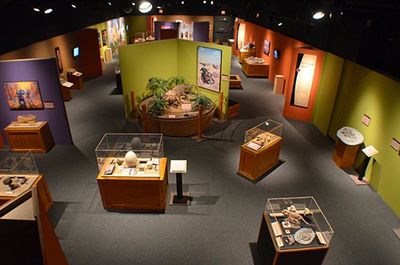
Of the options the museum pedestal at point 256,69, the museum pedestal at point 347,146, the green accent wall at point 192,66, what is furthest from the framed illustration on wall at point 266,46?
the museum pedestal at point 347,146

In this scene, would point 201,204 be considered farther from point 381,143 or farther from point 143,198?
point 381,143

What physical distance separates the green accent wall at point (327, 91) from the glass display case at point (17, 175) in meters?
8.41

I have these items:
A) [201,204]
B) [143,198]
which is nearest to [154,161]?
[143,198]

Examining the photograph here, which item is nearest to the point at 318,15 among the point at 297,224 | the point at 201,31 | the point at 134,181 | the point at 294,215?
the point at 294,215

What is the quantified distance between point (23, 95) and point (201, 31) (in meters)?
17.6

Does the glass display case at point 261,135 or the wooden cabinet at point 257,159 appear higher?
the glass display case at point 261,135

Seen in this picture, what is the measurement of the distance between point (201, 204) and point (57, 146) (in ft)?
16.5

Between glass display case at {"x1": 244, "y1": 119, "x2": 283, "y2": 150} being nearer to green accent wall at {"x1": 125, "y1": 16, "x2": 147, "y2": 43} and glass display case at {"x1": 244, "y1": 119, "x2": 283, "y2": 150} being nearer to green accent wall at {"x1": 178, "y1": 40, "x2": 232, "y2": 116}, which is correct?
green accent wall at {"x1": 178, "y1": 40, "x2": 232, "y2": 116}

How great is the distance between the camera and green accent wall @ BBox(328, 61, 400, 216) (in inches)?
249

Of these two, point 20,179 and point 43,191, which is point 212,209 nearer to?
point 43,191

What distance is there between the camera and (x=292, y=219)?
16.0ft

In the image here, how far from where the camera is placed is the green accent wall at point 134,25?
72.9 feet

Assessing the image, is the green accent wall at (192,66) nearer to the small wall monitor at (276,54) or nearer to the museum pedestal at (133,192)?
the museum pedestal at (133,192)

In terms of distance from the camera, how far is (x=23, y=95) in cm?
789
